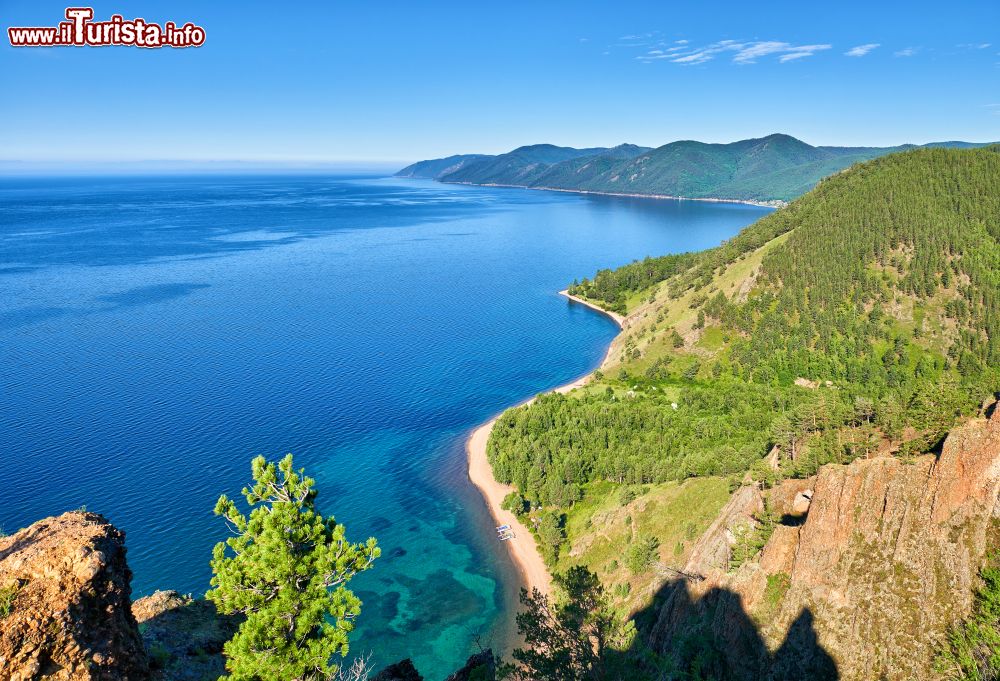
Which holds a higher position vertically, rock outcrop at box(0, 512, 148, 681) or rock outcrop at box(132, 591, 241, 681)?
rock outcrop at box(0, 512, 148, 681)

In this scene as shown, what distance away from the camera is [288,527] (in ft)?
80.6

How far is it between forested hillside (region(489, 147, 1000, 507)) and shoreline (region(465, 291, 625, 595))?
280 cm

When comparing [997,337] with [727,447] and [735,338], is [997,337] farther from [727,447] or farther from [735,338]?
[727,447]

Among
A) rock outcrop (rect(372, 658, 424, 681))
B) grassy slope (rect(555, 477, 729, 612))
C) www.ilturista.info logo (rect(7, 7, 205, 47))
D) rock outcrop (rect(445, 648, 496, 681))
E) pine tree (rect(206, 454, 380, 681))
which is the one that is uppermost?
www.ilturista.info logo (rect(7, 7, 205, 47))

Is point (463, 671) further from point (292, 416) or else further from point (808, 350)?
point (808, 350)

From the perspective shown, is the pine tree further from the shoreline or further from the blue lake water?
the blue lake water

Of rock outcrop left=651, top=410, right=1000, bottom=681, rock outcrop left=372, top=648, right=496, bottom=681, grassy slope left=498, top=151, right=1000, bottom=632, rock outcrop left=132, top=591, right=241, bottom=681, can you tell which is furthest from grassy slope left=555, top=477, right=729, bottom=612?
rock outcrop left=132, top=591, right=241, bottom=681

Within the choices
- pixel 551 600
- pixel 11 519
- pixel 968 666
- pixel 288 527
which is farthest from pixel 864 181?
pixel 11 519

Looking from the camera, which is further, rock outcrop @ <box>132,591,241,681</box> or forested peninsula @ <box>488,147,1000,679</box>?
forested peninsula @ <box>488,147,1000,679</box>

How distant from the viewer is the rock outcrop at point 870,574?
90.0ft

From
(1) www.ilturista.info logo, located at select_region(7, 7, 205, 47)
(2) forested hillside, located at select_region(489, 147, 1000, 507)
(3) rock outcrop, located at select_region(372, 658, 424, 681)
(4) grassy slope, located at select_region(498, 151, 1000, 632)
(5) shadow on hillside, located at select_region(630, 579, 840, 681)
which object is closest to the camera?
(5) shadow on hillside, located at select_region(630, 579, 840, 681)

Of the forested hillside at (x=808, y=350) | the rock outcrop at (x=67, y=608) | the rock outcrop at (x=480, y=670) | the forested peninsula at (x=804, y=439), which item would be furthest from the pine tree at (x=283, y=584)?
the forested hillside at (x=808, y=350)

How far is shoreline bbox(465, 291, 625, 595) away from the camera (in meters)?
70.8

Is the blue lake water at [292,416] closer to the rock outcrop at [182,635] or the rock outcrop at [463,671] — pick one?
the rock outcrop at [463,671]
